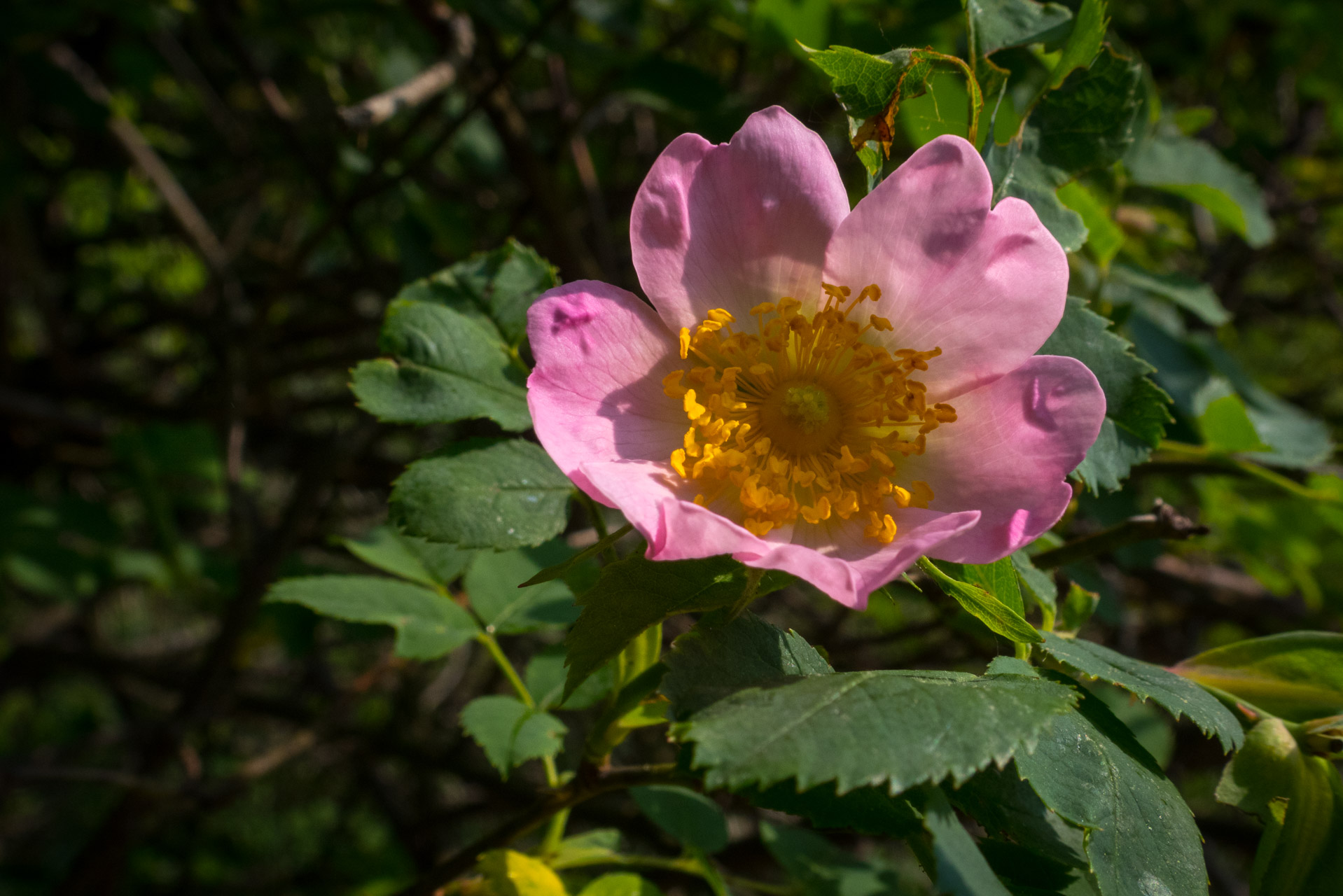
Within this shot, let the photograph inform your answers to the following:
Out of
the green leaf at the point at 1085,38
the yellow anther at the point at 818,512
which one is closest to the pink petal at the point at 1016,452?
the yellow anther at the point at 818,512

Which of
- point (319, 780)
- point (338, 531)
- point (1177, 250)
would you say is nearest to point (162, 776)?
point (338, 531)

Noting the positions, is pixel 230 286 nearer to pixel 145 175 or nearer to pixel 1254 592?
pixel 145 175

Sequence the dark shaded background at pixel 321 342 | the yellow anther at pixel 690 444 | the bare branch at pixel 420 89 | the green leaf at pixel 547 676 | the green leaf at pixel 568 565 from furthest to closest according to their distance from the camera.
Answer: the dark shaded background at pixel 321 342 → the green leaf at pixel 547 676 → the bare branch at pixel 420 89 → the yellow anther at pixel 690 444 → the green leaf at pixel 568 565

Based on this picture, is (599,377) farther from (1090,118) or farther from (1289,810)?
(1289,810)

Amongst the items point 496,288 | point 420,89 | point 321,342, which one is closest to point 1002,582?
point 496,288

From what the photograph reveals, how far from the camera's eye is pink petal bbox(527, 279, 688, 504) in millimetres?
814

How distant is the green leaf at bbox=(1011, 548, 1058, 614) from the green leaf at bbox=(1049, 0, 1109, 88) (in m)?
0.49

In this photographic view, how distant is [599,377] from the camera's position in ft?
2.87

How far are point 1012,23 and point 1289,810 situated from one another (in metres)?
0.77

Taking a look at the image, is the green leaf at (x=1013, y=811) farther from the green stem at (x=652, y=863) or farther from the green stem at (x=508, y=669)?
the green stem at (x=508, y=669)

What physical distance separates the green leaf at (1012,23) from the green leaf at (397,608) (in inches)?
37.0

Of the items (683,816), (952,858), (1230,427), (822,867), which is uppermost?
(952,858)

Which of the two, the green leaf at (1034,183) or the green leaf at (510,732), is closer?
the green leaf at (1034,183)

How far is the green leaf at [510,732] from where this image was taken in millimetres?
1123
